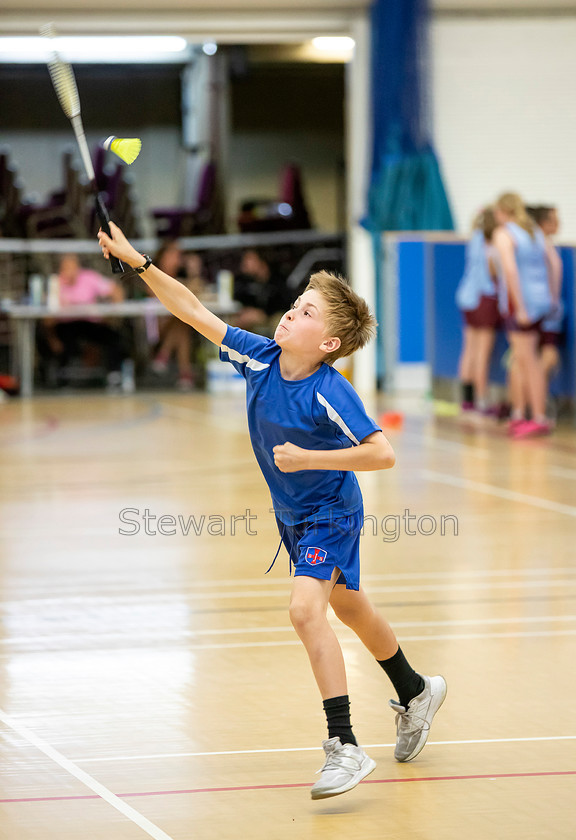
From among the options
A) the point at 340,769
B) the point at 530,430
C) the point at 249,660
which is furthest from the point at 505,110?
the point at 340,769

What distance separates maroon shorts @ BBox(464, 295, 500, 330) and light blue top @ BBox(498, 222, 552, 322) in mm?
1212

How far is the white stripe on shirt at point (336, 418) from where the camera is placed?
318 centimetres

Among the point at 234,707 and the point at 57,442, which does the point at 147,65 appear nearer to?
the point at 57,442

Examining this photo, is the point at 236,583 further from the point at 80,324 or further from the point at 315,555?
the point at 80,324

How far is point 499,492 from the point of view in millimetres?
8203

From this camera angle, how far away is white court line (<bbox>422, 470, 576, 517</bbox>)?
7605mm

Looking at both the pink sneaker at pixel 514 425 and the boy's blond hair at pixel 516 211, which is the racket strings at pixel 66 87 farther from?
the pink sneaker at pixel 514 425

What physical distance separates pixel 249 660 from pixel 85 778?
1.24 m

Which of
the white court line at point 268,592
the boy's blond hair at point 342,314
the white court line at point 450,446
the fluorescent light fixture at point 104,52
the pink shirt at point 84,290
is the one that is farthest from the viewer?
the fluorescent light fixture at point 104,52

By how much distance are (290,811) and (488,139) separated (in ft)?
47.3

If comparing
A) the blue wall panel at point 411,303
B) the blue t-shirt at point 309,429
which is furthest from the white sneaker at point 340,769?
the blue wall panel at point 411,303

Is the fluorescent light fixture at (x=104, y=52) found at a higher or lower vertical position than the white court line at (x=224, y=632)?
higher

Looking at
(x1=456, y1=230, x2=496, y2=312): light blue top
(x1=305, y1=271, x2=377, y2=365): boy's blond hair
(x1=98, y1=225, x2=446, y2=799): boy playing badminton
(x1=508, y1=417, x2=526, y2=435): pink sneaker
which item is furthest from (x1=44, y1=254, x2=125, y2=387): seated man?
(x1=305, y1=271, x2=377, y2=365): boy's blond hair

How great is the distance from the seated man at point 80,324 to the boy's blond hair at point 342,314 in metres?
13.5
